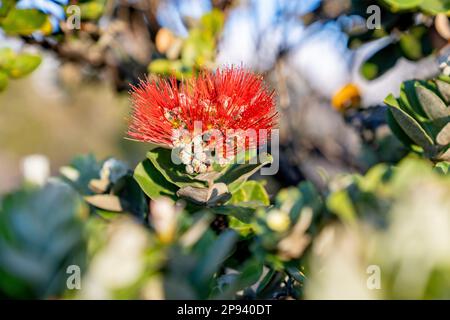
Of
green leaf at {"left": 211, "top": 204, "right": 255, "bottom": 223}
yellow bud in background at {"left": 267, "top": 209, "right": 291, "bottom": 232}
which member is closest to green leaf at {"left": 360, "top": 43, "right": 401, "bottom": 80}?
A: green leaf at {"left": 211, "top": 204, "right": 255, "bottom": 223}

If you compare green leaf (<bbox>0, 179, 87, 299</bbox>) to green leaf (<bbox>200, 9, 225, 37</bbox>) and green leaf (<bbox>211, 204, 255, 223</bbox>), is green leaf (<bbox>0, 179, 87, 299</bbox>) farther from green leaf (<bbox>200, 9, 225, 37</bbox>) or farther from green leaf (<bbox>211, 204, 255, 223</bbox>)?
green leaf (<bbox>200, 9, 225, 37</bbox>)

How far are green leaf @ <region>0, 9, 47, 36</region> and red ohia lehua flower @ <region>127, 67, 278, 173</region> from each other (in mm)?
597

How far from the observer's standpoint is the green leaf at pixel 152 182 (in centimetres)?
79

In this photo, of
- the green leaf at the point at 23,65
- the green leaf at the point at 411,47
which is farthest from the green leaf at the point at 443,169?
the green leaf at the point at 23,65

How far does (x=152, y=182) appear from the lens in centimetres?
81

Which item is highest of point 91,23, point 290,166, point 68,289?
point 91,23

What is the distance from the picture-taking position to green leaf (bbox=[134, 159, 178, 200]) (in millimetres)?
792

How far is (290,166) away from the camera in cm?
188

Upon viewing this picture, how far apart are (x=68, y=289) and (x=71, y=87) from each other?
8.77ft

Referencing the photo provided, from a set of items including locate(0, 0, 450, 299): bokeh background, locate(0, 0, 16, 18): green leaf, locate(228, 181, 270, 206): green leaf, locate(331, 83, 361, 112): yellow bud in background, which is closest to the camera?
locate(0, 0, 450, 299): bokeh background

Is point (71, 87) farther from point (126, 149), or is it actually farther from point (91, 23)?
point (126, 149)

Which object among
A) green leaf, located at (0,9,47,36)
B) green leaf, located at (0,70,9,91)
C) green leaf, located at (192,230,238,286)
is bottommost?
green leaf, located at (192,230,238,286)

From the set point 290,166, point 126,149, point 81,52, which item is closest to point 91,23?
point 81,52

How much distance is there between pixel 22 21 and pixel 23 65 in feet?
0.37
